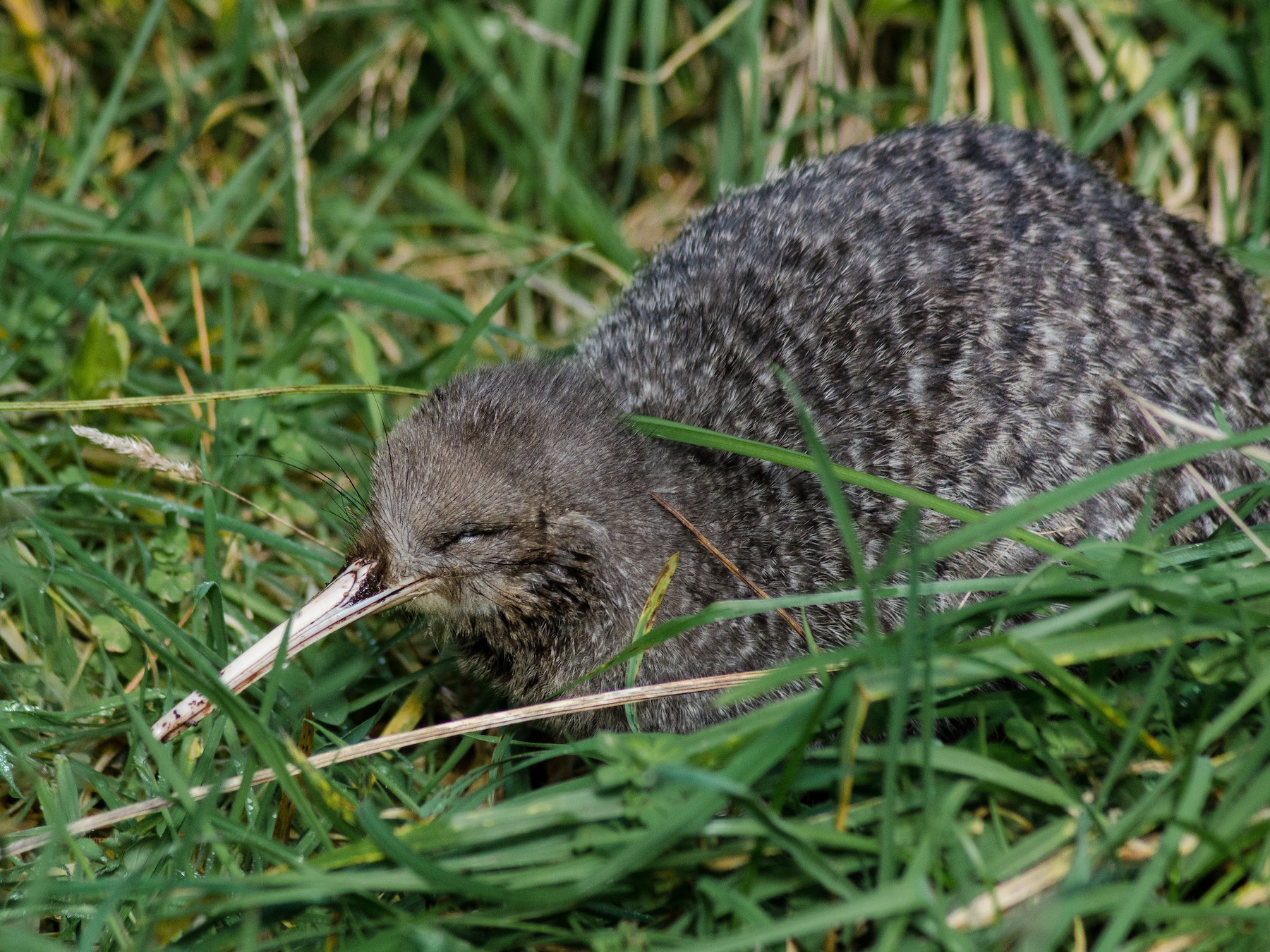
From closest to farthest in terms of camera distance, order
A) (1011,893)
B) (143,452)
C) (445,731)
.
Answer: (1011,893) → (445,731) → (143,452)

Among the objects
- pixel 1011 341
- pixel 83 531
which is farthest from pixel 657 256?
pixel 83 531

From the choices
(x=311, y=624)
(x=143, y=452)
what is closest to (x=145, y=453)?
(x=143, y=452)

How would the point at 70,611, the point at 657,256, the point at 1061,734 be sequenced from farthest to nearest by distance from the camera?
the point at 657,256 < the point at 70,611 < the point at 1061,734

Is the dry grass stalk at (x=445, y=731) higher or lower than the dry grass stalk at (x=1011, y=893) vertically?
higher

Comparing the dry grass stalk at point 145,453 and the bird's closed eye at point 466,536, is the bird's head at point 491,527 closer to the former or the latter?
the bird's closed eye at point 466,536

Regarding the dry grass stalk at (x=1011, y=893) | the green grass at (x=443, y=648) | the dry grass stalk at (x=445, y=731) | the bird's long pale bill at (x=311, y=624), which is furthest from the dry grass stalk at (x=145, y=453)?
the dry grass stalk at (x=1011, y=893)

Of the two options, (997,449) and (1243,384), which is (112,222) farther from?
(1243,384)

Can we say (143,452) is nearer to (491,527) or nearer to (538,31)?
(491,527)
